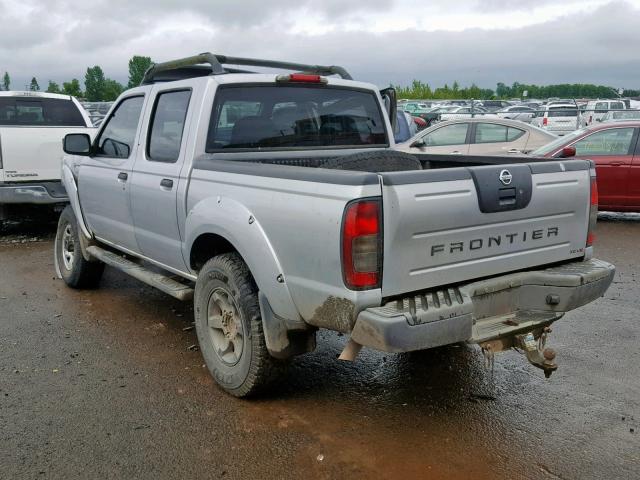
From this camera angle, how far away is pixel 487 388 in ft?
13.8

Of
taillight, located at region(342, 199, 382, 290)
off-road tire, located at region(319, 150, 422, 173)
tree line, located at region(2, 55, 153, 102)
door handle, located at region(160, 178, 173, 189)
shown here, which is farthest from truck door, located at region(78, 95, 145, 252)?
tree line, located at region(2, 55, 153, 102)

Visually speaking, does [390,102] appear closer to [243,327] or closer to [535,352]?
[243,327]

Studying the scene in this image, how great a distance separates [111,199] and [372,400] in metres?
2.80

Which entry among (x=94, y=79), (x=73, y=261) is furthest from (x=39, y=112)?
(x=94, y=79)

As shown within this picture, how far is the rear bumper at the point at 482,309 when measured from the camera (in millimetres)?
3027

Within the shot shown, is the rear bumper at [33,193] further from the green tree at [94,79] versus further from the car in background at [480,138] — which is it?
the green tree at [94,79]

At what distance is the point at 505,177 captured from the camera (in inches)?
135

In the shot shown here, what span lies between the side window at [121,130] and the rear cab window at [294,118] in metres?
1.08

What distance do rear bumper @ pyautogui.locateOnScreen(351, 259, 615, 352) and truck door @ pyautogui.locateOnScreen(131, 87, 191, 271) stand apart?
1.90 meters

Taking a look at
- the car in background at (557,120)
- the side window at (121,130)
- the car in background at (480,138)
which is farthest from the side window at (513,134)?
the car in background at (557,120)

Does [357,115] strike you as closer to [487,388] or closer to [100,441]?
[487,388]

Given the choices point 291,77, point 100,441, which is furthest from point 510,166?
point 100,441

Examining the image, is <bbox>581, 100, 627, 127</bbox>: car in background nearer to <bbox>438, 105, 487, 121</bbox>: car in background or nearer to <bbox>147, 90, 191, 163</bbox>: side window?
<bbox>438, 105, 487, 121</bbox>: car in background

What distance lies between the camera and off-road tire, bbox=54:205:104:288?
20.8 feet
